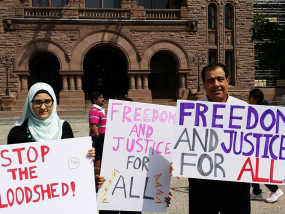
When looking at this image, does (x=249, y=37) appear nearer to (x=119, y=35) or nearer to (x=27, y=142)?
(x=119, y=35)

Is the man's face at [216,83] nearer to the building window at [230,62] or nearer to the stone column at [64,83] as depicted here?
the stone column at [64,83]

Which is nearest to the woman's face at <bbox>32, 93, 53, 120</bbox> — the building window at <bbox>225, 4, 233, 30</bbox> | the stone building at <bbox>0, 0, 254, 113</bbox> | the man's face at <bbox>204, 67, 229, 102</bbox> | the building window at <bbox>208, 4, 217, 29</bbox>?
the man's face at <bbox>204, 67, 229, 102</bbox>

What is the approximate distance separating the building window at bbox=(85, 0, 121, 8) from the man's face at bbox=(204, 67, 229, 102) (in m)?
20.4

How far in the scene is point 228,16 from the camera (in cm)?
2102

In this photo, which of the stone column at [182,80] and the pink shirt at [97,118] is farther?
the stone column at [182,80]

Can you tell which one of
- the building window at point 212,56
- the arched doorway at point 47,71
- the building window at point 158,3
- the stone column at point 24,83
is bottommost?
the stone column at point 24,83

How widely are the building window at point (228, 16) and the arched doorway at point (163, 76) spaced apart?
5.27 m

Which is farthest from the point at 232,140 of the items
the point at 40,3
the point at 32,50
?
the point at 40,3

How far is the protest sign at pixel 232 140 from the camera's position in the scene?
2240 millimetres

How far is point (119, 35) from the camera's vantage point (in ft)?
63.0

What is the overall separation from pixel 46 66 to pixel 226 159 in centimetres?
2087

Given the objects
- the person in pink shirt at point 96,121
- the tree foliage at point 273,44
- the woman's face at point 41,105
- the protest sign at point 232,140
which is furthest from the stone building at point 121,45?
the protest sign at point 232,140

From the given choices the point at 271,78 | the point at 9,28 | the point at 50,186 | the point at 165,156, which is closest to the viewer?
the point at 50,186

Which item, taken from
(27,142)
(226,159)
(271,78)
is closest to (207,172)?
(226,159)
